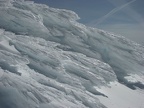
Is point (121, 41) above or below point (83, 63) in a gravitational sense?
above

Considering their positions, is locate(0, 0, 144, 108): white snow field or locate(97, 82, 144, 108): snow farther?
locate(97, 82, 144, 108): snow

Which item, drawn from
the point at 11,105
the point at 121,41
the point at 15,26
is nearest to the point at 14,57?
the point at 11,105

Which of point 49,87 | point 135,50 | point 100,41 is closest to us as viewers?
point 49,87

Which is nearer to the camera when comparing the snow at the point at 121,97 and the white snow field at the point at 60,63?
the white snow field at the point at 60,63

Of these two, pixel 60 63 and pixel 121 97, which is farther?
pixel 121 97

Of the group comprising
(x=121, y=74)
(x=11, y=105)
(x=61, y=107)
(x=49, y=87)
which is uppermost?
(x=121, y=74)

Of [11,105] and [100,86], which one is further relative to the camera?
[100,86]

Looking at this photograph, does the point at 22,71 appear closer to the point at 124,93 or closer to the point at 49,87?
the point at 49,87

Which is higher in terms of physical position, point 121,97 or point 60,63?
point 121,97
